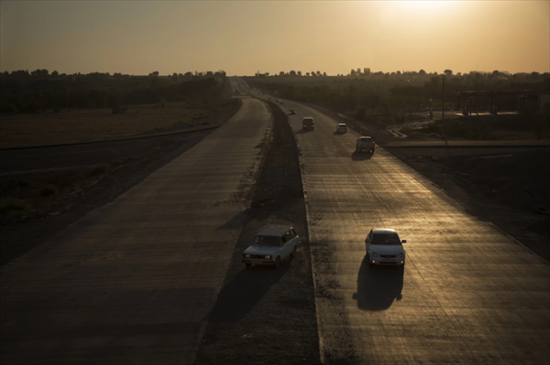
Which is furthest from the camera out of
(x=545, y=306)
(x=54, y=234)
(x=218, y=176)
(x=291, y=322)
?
(x=218, y=176)

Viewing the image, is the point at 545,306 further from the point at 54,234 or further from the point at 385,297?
the point at 54,234

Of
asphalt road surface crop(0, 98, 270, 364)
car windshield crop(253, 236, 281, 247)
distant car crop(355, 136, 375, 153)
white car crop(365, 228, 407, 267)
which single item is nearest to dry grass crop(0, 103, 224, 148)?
distant car crop(355, 136, 375, 153)

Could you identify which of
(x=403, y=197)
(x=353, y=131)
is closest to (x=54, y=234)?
(x=403, y=197)

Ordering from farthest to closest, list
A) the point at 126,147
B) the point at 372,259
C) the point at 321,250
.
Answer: the point at 126,147
the point at 321,250
the point at 372,259

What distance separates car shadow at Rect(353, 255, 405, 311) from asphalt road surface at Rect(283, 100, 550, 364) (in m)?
0.03

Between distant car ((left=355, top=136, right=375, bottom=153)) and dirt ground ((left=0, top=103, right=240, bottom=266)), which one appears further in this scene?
distant car ((left=355, top=136, right=375, bottom=153))

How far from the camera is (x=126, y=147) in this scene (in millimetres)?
68312

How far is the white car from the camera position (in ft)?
66.6

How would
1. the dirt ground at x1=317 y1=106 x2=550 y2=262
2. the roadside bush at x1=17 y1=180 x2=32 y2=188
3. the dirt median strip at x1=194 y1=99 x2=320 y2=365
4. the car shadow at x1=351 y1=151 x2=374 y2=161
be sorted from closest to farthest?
the dirt median strip at x1=194 y1=99 x2=320 y2=365 < the dirt ground at x1=317 y1=106 x2=550 y2=262 < the roadside bush at x1=17 y1=180 x2=32 y2=188 < the car shadow at x1=351 y1=151 x2=374 y2=161

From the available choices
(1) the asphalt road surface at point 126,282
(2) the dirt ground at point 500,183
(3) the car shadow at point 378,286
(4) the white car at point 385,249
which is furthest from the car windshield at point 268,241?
(2) the dirt ground at point 500,183

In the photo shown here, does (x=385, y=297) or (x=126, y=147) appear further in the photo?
(x=126, y=147)

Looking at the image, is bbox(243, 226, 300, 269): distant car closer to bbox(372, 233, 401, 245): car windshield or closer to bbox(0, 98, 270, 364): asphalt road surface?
bbox(0, 98, 270, 364): asphalt road surface

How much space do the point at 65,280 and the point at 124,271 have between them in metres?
2.11

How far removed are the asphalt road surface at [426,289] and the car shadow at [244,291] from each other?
1.62 metres
